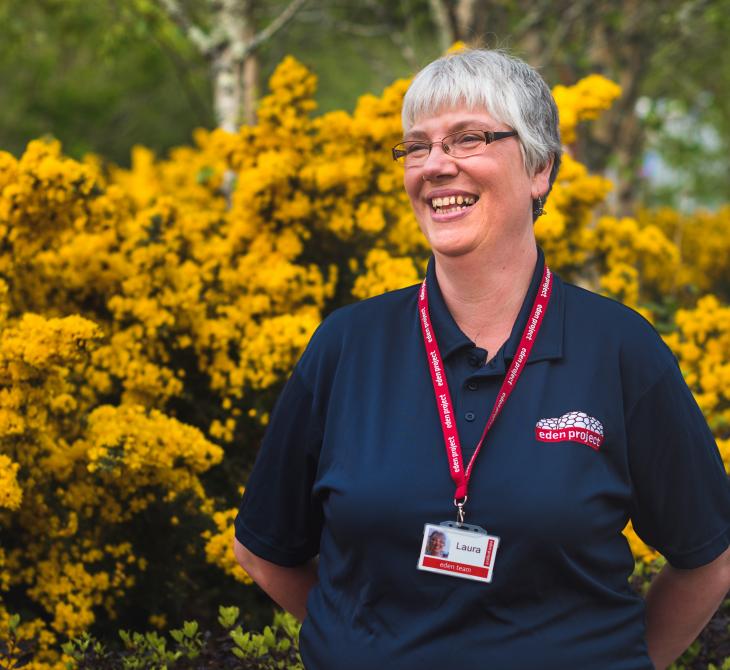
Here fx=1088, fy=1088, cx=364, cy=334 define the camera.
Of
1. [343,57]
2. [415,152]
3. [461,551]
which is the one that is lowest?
[461,551]

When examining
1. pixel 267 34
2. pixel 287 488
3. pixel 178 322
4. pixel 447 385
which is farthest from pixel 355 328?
pixel 267 34

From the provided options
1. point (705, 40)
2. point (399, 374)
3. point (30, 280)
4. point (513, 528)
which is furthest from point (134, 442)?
point (705, 40)

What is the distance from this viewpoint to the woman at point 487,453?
2.04 meters

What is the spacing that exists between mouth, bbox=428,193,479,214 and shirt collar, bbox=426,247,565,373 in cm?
17

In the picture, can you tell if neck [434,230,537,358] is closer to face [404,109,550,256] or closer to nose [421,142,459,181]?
face [404,109,550,256]

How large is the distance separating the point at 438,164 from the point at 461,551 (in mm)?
794

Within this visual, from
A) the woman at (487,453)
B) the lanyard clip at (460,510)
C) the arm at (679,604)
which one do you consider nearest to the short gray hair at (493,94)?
the woman at (487,453)

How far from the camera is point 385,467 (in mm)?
2107

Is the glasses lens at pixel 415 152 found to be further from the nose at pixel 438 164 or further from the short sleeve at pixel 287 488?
the short sleeve at pixel 287 488

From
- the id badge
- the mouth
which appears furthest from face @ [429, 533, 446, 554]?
the mouth

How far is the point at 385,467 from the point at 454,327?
1.13 feet

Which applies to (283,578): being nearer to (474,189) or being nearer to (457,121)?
(474,189)

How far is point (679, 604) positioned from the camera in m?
2.38

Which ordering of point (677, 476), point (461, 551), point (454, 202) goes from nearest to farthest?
point (461, 551)
point (677, 476)
point (454, 202)
